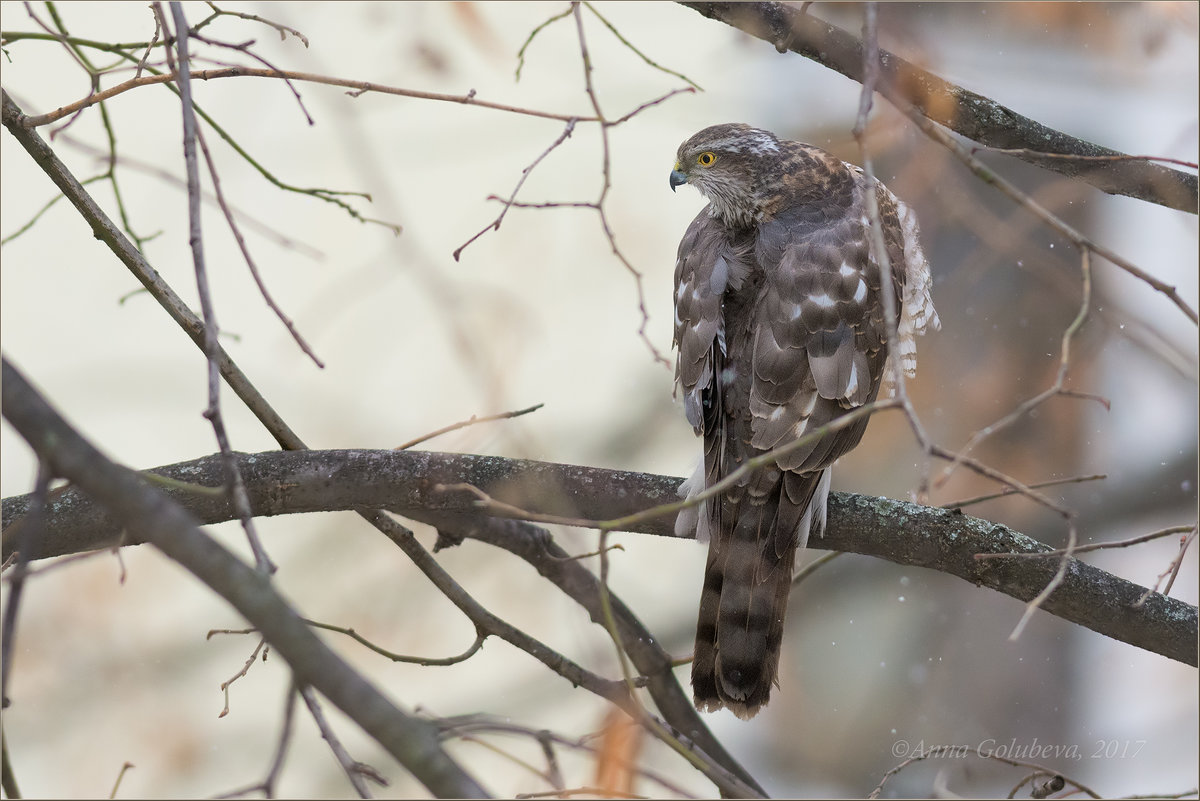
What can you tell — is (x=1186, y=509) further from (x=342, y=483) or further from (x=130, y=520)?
(x=130, y=520)

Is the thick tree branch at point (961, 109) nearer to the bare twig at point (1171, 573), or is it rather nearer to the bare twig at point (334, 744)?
the bare twig at point (1171, 573)

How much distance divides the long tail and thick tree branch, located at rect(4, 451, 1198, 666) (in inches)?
8.5

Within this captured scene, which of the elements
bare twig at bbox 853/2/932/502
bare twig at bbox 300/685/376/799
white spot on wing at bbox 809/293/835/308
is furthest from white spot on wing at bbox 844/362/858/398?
bare twig at bbox 300/685/376/799

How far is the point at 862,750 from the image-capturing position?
4.66 metres

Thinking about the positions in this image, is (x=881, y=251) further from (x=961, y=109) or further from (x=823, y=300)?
(x=961, y=109)

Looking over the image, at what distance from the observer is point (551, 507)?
1.90 metres

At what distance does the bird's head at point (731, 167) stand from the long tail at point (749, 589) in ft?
2.52

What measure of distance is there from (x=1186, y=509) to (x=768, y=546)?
3.10 m

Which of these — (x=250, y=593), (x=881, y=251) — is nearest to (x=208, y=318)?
(x=250, y=593)

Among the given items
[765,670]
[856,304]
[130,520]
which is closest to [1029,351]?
[856,304]

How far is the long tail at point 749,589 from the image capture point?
2117 millimetres

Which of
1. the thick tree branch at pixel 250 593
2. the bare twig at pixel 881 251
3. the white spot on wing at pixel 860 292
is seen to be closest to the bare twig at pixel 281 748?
the thick tree branch at pixel 250 593

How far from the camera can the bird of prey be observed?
2.13 meters

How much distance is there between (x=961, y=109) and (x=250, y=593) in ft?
6.03
